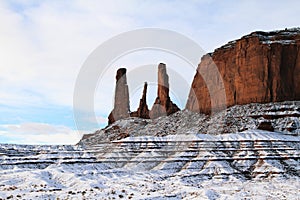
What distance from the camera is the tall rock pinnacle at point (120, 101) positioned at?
190m

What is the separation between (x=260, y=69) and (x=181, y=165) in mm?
A: 63585

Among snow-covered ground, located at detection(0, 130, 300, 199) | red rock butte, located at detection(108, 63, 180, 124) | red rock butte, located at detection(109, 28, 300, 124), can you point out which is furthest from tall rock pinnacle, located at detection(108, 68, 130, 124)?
snow-covered ground, located at detection(0, 130, 300, 199)

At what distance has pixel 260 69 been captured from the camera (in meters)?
145

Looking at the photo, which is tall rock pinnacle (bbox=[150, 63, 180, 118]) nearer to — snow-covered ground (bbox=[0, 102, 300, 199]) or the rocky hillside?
the rocky hillside

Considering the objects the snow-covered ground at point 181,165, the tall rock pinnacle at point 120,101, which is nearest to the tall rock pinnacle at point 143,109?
the tall rock pinnacle at point 120,101

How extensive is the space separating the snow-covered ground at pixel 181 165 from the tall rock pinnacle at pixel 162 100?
3550cm

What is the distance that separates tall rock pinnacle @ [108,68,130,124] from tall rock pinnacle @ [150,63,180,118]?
15813 millimetres

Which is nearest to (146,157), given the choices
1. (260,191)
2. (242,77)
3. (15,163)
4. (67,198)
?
(15,163)

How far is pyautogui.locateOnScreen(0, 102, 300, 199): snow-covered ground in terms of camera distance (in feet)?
213

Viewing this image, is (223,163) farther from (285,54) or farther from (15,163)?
(285,54)

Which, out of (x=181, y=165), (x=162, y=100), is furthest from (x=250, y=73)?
(x=181, y=165)

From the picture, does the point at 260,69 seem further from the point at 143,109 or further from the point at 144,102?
the point at 143,109

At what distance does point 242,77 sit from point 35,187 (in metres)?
99.5

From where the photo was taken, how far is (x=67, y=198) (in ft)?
186
